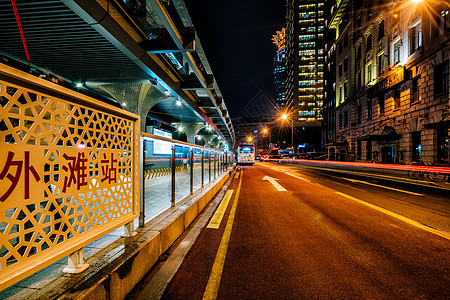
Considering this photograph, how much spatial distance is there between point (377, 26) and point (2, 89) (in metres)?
35.1

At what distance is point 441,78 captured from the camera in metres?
15.9

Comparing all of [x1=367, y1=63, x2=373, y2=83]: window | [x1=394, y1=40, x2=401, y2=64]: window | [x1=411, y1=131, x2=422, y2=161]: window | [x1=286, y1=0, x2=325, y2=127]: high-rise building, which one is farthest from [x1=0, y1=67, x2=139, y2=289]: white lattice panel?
[x1=286, y1=0, x2=325, y2=127]: high-rise building

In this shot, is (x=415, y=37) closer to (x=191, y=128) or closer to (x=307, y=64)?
(x=191, y=128)

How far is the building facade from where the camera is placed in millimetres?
15844

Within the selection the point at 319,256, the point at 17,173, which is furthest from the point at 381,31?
the point at 17,173

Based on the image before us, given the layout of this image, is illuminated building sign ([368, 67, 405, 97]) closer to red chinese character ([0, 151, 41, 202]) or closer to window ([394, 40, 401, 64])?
window ([394, 40, 401, 64])

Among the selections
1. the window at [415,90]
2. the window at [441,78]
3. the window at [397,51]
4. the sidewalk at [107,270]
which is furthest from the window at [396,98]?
the sidewalk at [107,270]

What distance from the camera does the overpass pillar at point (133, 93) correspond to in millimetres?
13875

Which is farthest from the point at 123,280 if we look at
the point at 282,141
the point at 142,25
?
the point at 282,141

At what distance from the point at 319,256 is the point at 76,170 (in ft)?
11.0

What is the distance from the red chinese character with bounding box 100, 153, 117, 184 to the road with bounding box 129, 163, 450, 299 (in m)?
1.33

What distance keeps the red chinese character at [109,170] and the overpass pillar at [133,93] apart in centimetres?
1268

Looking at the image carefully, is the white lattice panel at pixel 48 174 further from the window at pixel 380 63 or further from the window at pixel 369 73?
the window at pixel 369 73

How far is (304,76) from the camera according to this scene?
3853 inches
